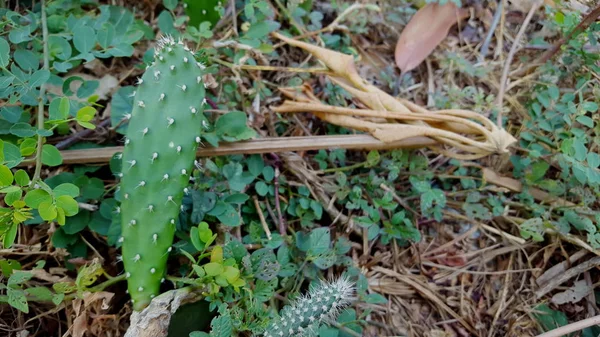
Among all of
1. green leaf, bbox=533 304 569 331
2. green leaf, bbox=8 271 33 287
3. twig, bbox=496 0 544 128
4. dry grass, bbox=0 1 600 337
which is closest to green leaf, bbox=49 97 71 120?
dry grass, bbox=0 1 600 337

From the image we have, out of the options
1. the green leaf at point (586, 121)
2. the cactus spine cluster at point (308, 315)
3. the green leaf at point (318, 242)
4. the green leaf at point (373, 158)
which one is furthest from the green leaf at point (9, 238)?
the green leaf at point (586, 121)

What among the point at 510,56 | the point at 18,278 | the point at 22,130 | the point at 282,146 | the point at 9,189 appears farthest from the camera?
the point at 510,56

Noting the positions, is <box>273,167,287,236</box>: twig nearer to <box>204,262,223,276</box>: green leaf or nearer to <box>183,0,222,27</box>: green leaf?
<box>204,262,223,276</box>: green leaf

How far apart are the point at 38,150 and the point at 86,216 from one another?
0.24 m

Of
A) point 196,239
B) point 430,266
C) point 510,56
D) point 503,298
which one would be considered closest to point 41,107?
point 196,239

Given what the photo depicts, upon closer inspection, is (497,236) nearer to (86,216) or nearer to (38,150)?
(86,216)

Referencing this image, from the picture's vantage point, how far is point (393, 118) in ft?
5.38

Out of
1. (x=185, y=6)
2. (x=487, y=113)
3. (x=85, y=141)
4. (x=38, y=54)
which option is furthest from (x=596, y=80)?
(x=38, y=54)

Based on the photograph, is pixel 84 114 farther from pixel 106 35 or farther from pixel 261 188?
pixel 261 188

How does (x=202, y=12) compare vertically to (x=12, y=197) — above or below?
above

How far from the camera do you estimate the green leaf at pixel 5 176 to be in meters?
1.14

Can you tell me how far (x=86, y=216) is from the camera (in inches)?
57.0

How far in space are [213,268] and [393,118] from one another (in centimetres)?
75

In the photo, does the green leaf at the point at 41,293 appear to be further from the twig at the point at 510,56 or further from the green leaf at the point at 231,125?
the twig at the point at 510,56
